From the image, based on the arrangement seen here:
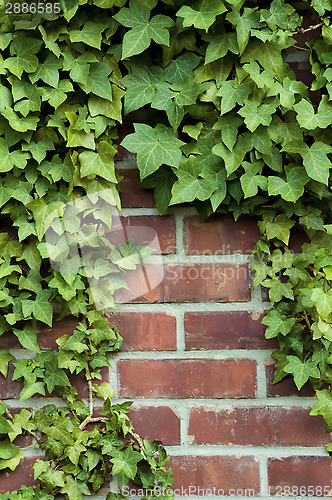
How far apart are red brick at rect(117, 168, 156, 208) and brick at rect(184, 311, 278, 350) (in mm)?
219

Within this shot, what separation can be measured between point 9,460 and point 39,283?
34 centimetres

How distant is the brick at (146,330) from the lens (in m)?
0.83

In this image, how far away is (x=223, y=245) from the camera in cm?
83

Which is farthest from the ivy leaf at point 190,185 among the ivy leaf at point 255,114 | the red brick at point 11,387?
the red brick at point 11,387

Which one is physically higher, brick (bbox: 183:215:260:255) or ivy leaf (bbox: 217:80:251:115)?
ivy leaf (bbox: 217:80:251:115)

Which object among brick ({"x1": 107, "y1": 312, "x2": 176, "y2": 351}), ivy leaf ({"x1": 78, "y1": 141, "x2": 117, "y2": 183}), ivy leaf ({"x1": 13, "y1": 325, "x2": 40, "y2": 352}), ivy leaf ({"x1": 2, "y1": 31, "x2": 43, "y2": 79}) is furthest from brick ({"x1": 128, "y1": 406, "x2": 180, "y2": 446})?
ivy leaf ({"x1": 2, "y1": 31, "x2": 43, "y2": 79})

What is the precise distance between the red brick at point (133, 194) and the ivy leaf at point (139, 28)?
20 cm

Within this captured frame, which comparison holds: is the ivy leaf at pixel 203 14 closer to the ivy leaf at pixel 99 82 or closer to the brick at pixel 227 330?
the ivy leaf at pixel 99 82

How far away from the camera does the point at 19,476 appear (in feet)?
2.79

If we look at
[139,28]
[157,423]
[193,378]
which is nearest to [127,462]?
[157,423]

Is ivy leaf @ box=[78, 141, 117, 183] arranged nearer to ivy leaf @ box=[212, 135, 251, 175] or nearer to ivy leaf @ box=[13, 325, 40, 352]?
ivy leaf @ box=[212, 135, 251, 175]

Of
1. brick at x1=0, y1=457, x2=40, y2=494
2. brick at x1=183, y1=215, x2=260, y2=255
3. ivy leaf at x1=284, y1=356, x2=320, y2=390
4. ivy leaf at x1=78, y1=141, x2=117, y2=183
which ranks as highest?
ivy leaf at x1=78, y1=141, x2=117, y2=183

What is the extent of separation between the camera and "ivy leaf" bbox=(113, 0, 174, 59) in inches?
29.2

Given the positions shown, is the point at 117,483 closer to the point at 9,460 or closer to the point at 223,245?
the point at 9,460
